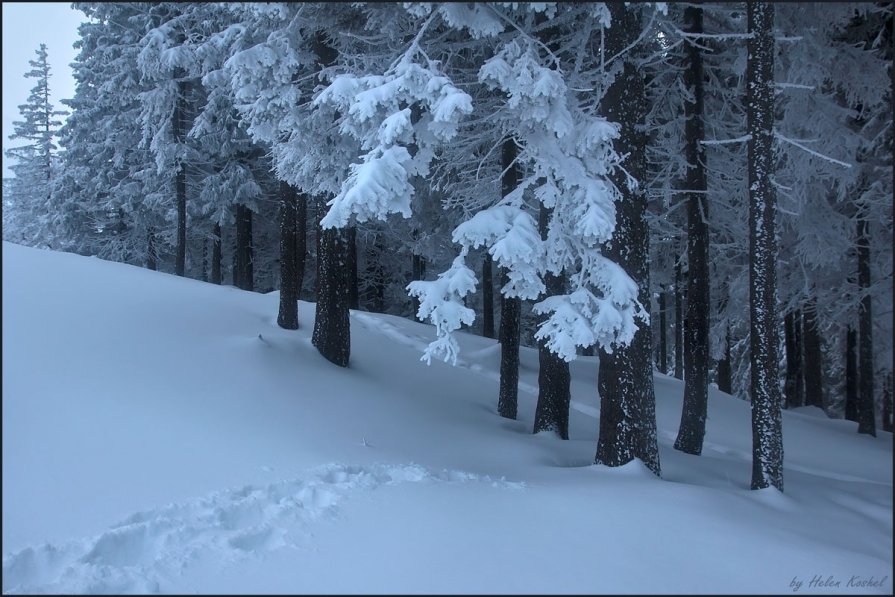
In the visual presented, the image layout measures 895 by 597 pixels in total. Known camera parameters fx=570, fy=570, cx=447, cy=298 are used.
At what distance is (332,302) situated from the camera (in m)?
11.2

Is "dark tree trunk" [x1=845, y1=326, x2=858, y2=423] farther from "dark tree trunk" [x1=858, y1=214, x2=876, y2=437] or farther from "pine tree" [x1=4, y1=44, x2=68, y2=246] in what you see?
"pine tree" [x1=4, y1=44, x2=68, y2=246]

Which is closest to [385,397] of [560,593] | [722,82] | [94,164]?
[560,593]

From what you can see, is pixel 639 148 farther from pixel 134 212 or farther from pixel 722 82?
pixel 134 212

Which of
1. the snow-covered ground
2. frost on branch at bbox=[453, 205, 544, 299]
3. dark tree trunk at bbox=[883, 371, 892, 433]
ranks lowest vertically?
dark tree trunk at bbox=[883, 371, 892, 433]

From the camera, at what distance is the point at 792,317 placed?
798 inches

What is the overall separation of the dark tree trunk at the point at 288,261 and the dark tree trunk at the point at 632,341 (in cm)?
705

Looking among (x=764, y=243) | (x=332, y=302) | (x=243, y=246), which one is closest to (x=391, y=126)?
(x=764, y=243)

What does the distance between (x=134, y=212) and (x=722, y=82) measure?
21.0 m

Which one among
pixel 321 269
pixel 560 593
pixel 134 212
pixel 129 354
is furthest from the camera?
pixel 134 212

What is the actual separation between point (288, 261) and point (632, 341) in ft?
24.5

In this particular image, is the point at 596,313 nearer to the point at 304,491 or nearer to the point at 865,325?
the point at 304,491

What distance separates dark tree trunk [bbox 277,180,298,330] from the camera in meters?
12.1

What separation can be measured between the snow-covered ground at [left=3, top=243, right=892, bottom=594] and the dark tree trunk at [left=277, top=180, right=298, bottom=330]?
1.83 meters

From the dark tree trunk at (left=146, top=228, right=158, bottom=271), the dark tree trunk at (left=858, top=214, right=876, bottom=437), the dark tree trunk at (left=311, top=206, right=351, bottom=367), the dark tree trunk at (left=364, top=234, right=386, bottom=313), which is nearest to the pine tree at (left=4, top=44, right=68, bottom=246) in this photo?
the dark tree trunk at (left=146, top=228, right=158, bottom=271)
